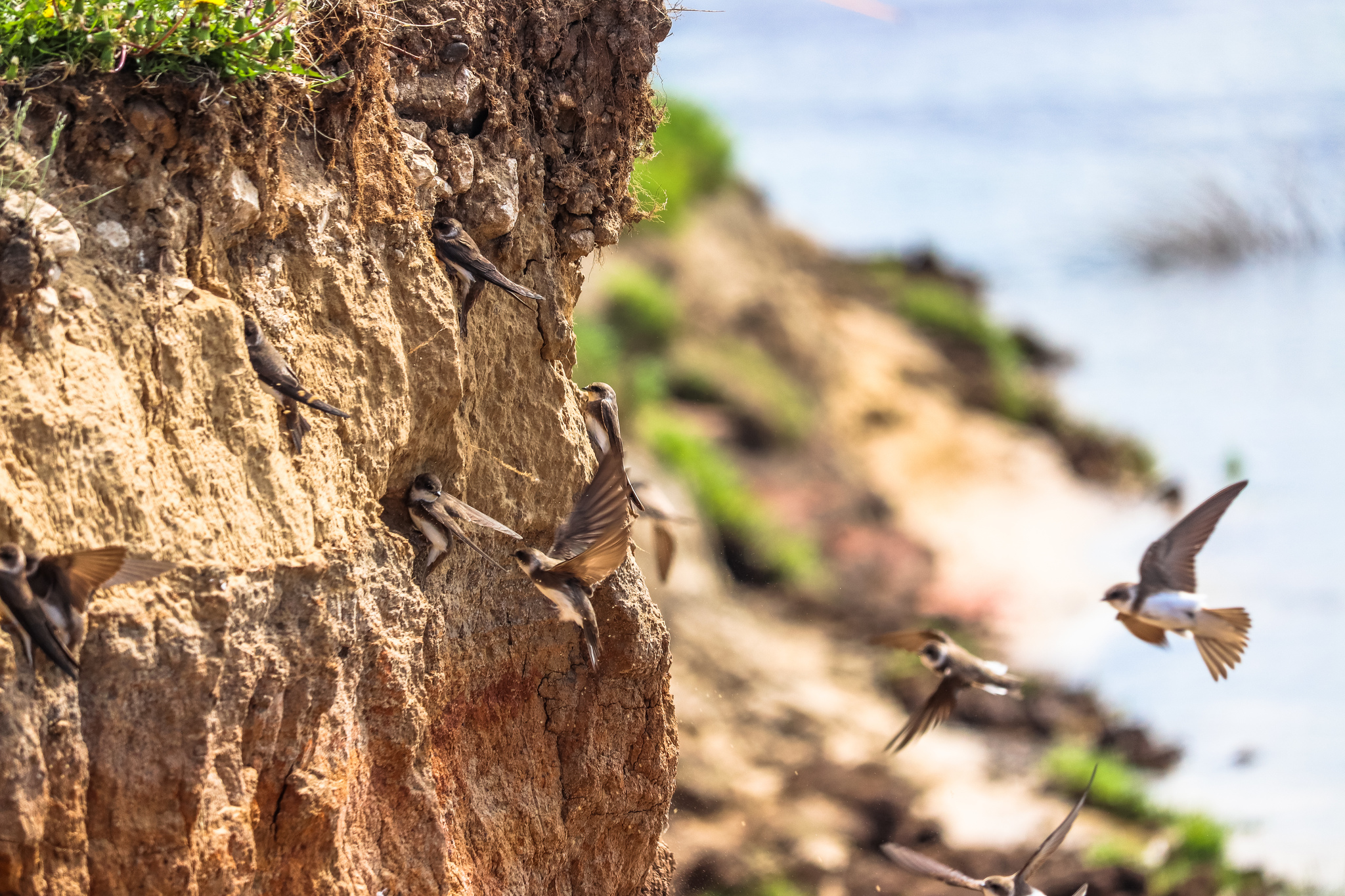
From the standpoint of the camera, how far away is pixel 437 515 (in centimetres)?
394

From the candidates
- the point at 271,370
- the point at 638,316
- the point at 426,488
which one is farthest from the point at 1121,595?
the point at 638,316

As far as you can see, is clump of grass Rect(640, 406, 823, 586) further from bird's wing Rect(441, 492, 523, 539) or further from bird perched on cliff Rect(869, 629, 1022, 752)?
bird's wing Rect(441, 492, 523, 539)

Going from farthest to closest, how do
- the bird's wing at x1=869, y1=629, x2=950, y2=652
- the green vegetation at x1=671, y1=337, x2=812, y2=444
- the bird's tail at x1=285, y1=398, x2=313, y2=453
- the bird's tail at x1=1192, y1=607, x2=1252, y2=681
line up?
1. the green vegetation at x1=671, y1=337, x2=812, y2=444
2. the bird's wing at x1=869, y1=629, x2=950, y2=652
3. the bird's tail at x1=1192, y1=607, x2=1252, y2=681
4. the bird's tail at x1=285, y1=398, x2=313, y2=453

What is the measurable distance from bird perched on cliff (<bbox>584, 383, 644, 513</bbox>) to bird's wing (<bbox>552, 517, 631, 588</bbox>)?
623 mm

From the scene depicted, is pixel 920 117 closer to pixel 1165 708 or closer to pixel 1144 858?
pixel 1165 708

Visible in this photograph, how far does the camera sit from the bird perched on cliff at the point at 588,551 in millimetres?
3939

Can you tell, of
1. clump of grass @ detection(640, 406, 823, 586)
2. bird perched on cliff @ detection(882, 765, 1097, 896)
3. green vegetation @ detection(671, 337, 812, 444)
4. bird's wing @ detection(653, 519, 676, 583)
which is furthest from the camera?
green vegetation @ detection(671, 337, 812, 444)

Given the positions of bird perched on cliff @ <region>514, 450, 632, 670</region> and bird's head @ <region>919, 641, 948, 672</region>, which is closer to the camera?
bird perched on cliff @ <region>514, 450, 632, 670</region>

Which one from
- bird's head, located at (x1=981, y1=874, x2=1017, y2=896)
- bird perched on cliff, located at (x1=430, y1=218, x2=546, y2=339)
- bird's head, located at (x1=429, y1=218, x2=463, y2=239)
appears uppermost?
bird's head, located at (x1=429, y1=218, x2=463, y2=239)

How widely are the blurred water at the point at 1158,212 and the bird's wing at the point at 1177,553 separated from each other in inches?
106

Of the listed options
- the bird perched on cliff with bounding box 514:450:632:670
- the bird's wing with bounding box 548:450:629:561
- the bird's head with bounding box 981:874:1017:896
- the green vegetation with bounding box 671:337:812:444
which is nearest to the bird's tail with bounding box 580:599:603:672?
the bird perched on cliff with bounding box 514:450:632:670

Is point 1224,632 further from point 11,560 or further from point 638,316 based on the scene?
point 638,316

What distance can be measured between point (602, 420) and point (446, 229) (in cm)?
98

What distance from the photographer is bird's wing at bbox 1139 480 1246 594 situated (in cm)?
534
